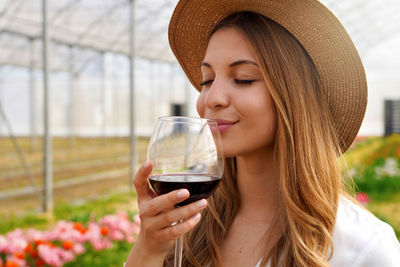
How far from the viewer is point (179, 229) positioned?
2.92ft

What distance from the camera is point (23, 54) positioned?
11.7 metres

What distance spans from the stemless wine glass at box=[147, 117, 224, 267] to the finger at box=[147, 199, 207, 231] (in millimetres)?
34

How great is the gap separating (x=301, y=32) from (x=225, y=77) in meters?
0.27

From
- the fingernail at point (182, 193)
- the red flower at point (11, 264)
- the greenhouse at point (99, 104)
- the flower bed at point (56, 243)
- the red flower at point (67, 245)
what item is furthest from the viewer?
the greenhouse at point (99, 104)

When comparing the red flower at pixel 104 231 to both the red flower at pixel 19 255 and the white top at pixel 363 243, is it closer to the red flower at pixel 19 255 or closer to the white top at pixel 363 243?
the red flower at pixel 19 255

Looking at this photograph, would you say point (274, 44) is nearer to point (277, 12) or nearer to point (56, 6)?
point (277, 12)

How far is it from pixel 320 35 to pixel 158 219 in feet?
2.33

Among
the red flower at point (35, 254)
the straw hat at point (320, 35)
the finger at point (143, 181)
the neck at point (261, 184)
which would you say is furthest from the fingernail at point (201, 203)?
the red flower at point (35, 254)

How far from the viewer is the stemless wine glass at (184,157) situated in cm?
90

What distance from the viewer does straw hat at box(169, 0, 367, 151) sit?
1.13 meters

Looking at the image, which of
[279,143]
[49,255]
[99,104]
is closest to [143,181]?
[279,143]

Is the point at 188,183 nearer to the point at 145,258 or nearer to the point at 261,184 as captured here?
the point at 145,258

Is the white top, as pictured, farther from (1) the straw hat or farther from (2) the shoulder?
(1) the straw hat

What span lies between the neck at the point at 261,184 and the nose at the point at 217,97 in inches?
9.1
